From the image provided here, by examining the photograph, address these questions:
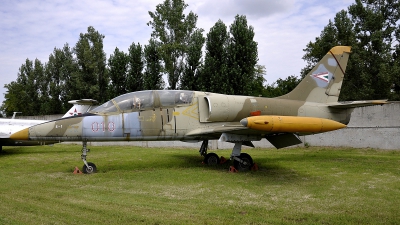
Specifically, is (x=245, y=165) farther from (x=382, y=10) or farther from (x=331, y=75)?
(x=382, y=10)

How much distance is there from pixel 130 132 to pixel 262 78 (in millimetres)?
50241

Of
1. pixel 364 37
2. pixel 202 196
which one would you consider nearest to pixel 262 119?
pixel 202 196

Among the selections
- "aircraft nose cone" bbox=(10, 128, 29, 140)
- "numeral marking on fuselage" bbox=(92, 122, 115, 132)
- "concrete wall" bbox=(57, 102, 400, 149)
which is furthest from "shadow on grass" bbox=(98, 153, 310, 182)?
"concrete wall" bbox=(57, 102, 400, 149)

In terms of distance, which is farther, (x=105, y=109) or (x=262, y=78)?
(x=262, y=78)

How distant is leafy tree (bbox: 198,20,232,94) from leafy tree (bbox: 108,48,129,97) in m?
7.26

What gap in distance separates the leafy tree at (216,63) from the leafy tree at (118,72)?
7.26m

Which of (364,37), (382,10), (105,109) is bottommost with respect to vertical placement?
(105,109)

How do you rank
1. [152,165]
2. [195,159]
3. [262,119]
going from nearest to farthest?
[262,119] < [152,165] < [195,159]

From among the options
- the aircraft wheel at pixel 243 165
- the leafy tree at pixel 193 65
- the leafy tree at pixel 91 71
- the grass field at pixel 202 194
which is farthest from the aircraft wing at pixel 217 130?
the leafy tree at pixel 91 71

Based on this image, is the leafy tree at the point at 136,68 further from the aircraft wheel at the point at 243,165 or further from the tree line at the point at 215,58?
the aircraft wheel at the point at 243,165

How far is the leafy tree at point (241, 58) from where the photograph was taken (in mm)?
24172

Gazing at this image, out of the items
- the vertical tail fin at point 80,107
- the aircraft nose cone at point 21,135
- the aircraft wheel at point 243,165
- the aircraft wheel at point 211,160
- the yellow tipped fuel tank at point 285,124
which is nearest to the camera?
the yellow tipped fuel tank at point 285,124

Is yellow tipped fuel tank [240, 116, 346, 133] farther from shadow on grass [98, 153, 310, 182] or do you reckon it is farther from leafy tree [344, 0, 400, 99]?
leafy tree [344, 0, 400, 99]

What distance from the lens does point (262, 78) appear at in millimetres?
57562
